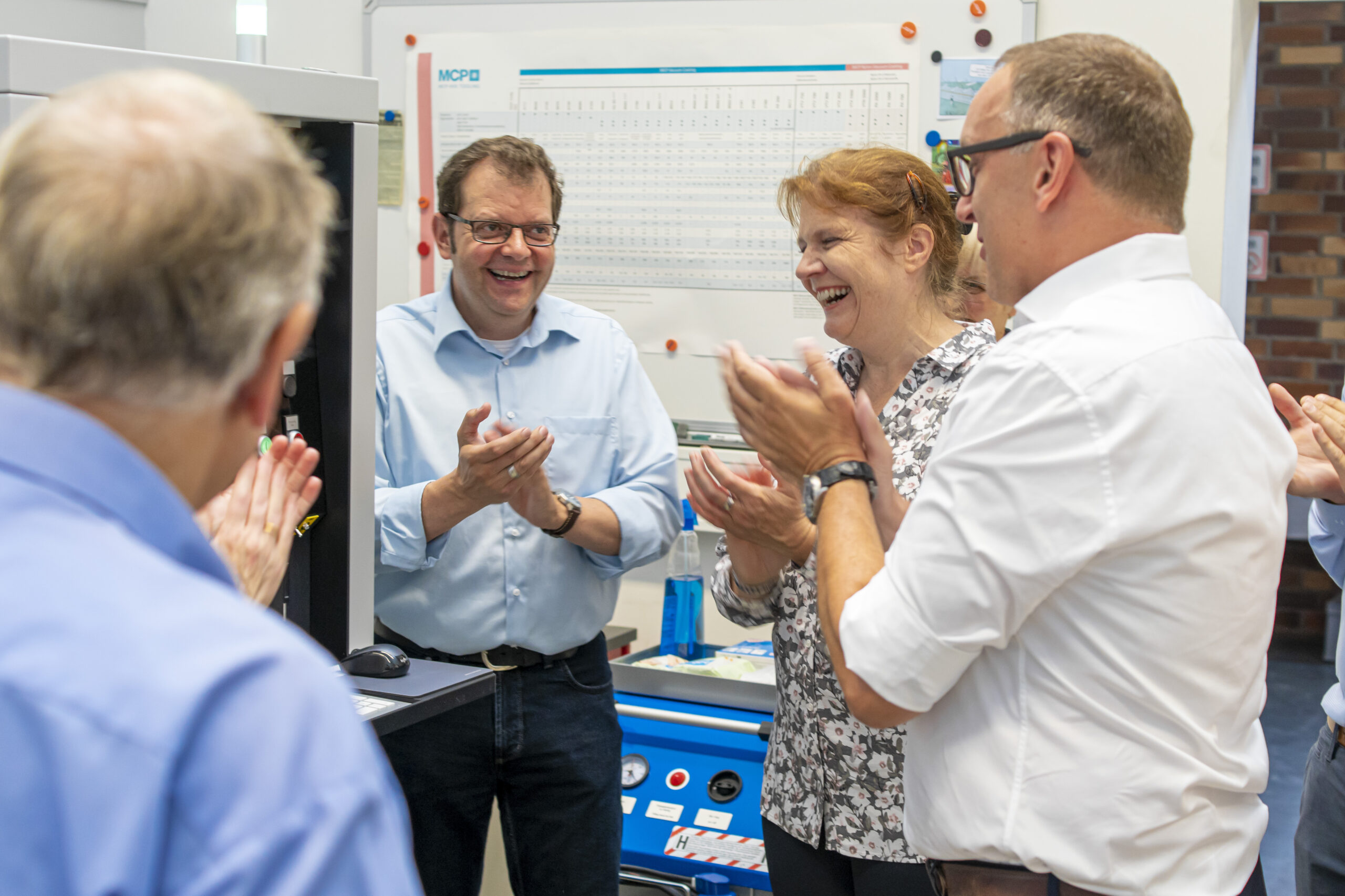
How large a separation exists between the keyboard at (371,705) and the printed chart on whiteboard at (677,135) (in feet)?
6.45

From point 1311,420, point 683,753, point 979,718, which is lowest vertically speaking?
point 683,753

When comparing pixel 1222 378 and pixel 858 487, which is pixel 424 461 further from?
pixel 1222 378

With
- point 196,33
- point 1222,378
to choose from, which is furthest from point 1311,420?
point 196,33

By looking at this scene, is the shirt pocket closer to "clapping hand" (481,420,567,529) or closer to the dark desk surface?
"clapping hand" (481,420,567,529)

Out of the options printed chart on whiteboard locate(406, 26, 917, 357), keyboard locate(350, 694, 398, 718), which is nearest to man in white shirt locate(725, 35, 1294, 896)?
keyboard locate(350, 694, 398, 718)

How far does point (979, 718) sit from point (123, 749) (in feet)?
2.60

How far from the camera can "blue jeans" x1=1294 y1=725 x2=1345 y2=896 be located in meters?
1.66

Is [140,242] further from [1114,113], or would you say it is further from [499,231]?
[499,231]

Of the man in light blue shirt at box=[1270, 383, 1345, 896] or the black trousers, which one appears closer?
the black trousers

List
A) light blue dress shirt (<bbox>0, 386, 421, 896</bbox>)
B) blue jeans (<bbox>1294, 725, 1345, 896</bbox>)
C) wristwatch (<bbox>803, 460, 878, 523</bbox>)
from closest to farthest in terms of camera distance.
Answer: light blue dress shirt (<bbox>0, 386, 421, 896</bbox>), wristwatch (<bbox>803, 460, 878, 523</bbox>), blue jeans (<bbox>1294, 725, 1345, 896</bbox>)

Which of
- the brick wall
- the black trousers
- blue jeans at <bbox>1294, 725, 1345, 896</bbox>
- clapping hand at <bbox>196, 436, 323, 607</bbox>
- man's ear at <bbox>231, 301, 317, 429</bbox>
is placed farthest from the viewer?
the brick wall

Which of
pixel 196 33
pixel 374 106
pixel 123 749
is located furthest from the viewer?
pixel 196 33

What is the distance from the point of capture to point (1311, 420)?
63.4 inches

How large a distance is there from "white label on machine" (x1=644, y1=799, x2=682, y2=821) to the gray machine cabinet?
1087mm
